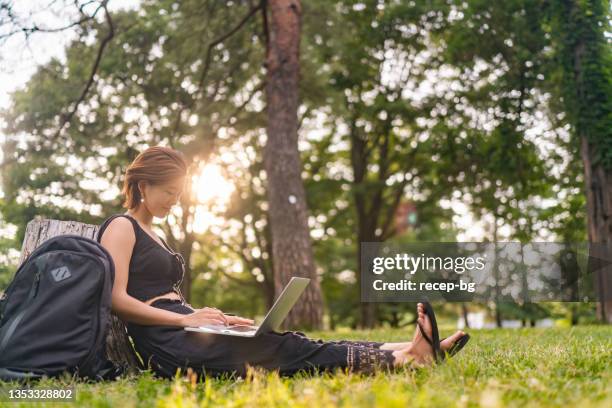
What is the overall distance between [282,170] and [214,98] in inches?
253

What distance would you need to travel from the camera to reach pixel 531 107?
14492mm

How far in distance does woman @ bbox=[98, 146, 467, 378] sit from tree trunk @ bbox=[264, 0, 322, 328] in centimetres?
645

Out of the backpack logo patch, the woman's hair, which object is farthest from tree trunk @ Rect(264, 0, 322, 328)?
the backpack logo patch

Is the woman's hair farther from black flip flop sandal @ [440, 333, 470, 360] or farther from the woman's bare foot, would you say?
black flip flop sandal @ [440, 333, 470, 360]

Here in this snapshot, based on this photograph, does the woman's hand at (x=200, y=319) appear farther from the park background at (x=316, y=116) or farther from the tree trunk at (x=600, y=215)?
the tree trunk at (x=600, y=215)

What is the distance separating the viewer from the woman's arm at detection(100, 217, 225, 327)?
3797 mm

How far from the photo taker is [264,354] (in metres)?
3.73

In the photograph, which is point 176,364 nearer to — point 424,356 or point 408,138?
point 424,356

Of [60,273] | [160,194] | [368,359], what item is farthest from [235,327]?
[60,273]

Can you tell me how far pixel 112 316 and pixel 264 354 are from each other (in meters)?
1.35

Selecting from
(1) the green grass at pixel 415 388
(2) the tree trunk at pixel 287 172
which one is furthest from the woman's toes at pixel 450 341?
(2) the tree trunk at pixel 287 172

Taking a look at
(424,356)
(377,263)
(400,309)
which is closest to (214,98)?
(377,263)

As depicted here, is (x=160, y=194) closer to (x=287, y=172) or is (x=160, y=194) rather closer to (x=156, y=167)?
(x=156, y=167)

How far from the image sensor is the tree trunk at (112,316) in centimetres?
442
